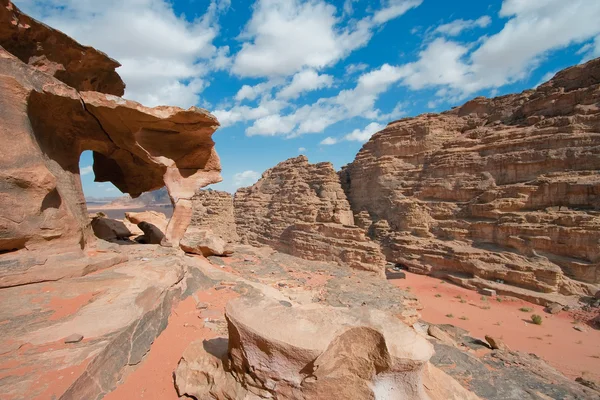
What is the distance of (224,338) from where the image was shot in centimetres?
392

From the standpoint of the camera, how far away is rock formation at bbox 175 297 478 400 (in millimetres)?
2596

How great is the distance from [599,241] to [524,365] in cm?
1139

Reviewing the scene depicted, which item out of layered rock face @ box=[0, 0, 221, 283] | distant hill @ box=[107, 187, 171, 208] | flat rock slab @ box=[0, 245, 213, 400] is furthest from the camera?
distant hill @ box=[107, 187, 171, 208]

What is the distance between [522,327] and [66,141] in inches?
598

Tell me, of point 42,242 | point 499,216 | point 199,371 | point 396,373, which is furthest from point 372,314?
point 499,216

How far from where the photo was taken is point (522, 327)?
1092 centimetres

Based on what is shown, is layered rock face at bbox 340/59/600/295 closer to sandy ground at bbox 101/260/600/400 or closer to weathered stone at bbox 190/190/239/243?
sandy ground at bbox 101/260/600/400

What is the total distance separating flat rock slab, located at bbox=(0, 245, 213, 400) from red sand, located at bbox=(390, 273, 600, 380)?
1020 centimetres

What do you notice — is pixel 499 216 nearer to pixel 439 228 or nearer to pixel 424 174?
pixel 439 228

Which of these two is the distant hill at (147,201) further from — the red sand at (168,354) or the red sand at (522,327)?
the red sand at (168,354)

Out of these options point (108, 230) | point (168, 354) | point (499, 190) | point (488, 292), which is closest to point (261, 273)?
point (108, 230)

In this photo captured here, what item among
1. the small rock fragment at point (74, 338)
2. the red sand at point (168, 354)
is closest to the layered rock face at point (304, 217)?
the red sand at point (168, 354)

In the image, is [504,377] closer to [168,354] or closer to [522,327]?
[168,354]

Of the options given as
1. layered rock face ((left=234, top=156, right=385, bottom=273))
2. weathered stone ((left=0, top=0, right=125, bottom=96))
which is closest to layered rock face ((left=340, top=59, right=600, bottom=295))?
layered rock face ((left=234, top=156, right=385, bottom=273))
